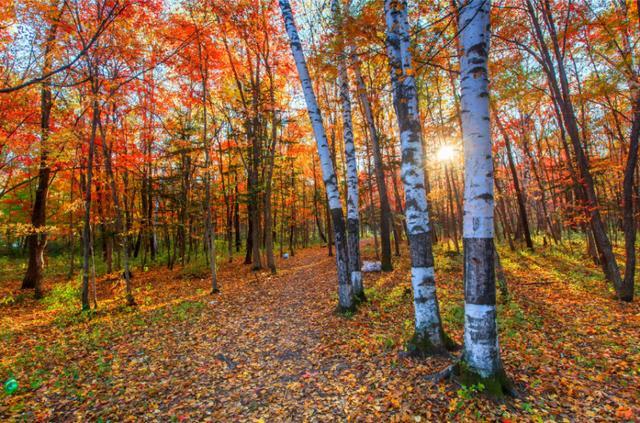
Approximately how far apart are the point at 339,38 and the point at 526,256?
14.6m

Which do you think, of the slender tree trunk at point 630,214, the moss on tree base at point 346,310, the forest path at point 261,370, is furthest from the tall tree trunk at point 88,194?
the slender tree trunk at point 630,214

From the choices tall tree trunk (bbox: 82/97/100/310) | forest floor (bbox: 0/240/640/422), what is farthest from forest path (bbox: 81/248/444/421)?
tall tree trunk (bbox: 82/97/100/310)

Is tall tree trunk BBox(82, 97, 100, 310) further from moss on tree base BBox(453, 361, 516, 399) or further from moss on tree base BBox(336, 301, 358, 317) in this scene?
moss on tree base BBox(453, 361, 516, 399)

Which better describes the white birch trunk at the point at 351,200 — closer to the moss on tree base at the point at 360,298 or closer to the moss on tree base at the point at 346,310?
the moss on tree base at the point at 360,298

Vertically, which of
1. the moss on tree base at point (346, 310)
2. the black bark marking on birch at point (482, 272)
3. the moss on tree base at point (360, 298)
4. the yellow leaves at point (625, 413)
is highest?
the black bark marking on birch at point (482, 272)

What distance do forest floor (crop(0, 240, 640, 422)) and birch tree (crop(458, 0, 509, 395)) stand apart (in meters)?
0.47

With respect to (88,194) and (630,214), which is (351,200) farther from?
(88,194)

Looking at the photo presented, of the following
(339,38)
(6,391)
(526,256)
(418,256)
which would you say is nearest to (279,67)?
(339,38)

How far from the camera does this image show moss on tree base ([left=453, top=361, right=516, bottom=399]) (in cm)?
349

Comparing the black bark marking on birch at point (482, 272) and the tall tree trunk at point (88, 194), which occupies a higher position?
the tall tree trunk at point (88, 194)

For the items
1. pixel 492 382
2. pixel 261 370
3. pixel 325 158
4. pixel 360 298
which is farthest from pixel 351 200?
pixel 492 382

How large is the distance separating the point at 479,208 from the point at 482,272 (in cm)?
77

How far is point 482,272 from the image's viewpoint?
3.46 meters

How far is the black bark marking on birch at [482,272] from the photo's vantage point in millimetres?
3453
